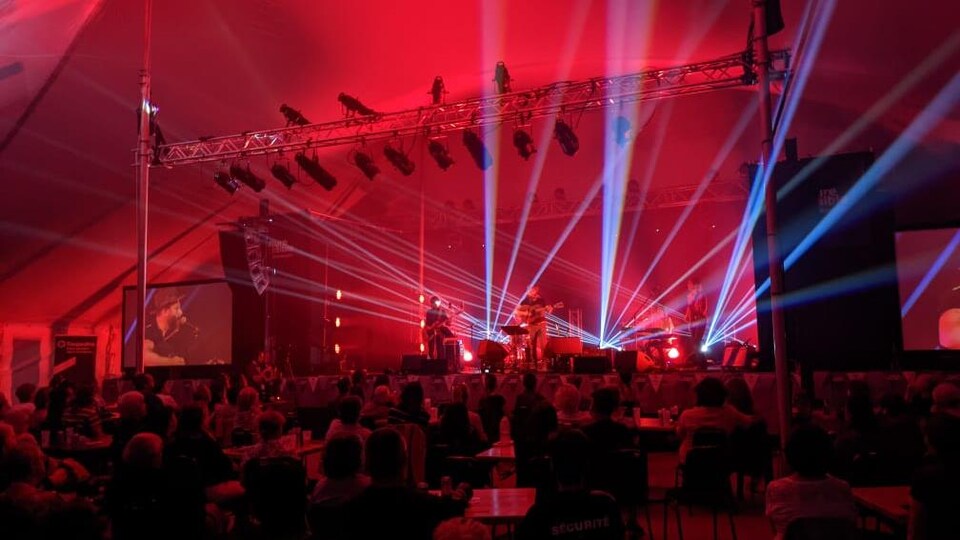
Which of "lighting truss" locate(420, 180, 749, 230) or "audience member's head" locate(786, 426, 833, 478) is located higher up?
"lighting truss" locate(420, 180, 749, 230)

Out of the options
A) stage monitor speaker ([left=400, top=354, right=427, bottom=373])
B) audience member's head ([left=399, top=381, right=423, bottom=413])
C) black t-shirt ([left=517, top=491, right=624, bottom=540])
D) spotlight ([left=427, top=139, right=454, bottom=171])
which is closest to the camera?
black t-shirt ([left=517, top=491, right=624, bottom=540])

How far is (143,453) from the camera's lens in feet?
12.0

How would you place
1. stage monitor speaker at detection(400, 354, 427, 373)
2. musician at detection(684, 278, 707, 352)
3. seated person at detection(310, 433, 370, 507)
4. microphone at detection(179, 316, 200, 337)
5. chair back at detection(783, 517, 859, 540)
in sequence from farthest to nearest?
microphone at detection(179, 316, 200, 337) < musician at detection(684, 278, 707, 352) < stage monitor speaker at detection(400, 354, 427, 373) < seated person at detection(310, 433, 370, 507) < chair back at detection(783, 517, 859, 540)

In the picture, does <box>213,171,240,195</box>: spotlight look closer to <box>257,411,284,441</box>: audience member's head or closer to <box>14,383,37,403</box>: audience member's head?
<box>14,383,37,403</box>: audience member's head

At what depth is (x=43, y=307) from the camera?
48.2ft

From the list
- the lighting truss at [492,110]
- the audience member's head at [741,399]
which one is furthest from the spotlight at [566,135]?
the audience member's head at [741,399]

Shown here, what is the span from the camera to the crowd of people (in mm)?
2631

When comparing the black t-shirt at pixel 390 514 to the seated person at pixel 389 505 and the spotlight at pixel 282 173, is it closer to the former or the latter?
the seated person at pixel 389 505

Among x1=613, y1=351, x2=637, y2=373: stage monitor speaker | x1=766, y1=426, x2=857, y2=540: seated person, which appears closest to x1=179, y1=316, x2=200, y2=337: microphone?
x1=613, y1=351, x2=637, y2=373: stage monitor speaker

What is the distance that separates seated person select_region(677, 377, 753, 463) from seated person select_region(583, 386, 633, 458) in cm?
95

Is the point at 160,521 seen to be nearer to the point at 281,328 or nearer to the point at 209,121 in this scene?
the point at 209,121

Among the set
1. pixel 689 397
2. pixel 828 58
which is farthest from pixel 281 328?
pixel 828 58

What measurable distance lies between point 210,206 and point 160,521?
12832 mm

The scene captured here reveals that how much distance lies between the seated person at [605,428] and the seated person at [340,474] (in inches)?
76.7
